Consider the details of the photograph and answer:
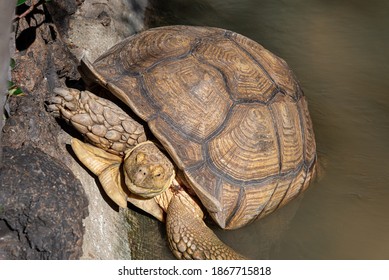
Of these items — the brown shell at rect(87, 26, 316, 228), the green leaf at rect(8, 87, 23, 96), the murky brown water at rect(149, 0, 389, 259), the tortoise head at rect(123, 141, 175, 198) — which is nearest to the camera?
the green leaf at rect(8, 87, 23, 96)

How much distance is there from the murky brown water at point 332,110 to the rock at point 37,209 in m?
1.44

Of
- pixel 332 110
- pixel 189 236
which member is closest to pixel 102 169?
pixel 189 236

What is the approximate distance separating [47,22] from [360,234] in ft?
10.2

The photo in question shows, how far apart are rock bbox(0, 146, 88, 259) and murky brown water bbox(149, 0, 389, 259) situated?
4.71 ft

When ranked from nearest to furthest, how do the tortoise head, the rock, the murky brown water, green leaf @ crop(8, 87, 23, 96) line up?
the rock, green leaf @ crop(8, 87, 23, 96), the tortoise head, the murky brown water

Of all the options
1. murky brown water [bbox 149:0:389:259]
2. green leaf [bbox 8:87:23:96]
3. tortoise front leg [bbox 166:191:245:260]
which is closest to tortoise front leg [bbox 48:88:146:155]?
green leaf [bbox 8:87:23:96]

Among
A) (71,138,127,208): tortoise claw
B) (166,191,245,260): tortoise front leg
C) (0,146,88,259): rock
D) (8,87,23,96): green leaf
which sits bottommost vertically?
(166,191,245,260): tortoise front leg

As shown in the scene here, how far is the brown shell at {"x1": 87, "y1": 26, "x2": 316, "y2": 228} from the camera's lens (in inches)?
142

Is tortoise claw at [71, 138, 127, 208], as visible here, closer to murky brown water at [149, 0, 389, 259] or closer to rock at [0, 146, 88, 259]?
rock at [0, 146, 88, 259]

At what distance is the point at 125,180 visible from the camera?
3562 mm

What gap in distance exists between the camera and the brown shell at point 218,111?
11.8 feet

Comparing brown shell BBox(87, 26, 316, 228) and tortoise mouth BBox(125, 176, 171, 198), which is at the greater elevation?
brown shell BBox(87, 26, 316, 228)

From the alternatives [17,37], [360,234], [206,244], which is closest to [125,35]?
[17,37]

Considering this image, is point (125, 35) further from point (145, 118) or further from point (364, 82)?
point (364, 82)
